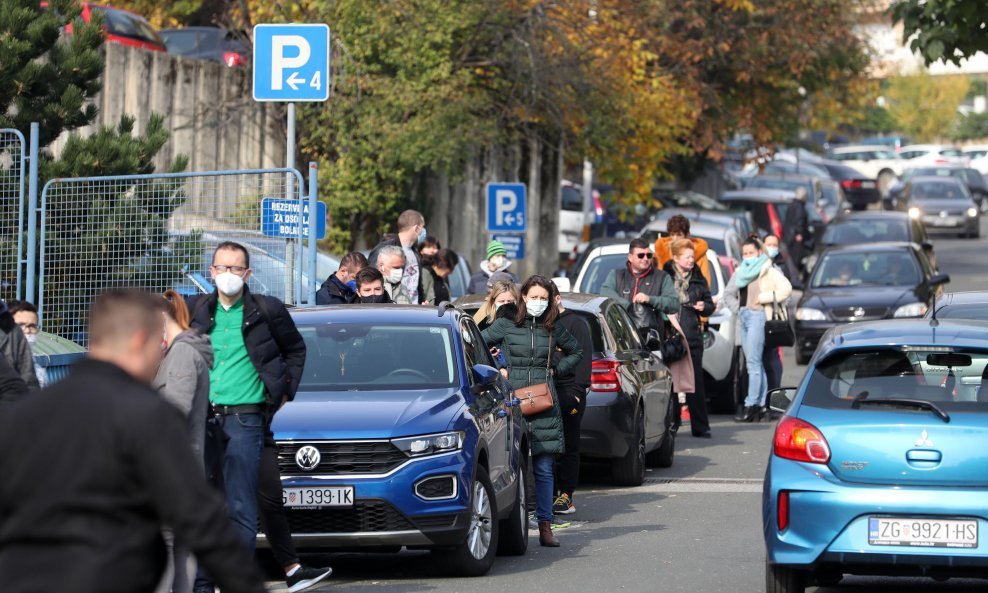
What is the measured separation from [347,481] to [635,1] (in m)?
22.6

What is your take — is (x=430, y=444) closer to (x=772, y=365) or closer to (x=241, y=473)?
(x=241, y=473)

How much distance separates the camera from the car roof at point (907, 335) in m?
8.25

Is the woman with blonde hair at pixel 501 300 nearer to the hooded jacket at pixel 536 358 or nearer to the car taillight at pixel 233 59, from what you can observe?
the hooded jacket at pixel 536 358

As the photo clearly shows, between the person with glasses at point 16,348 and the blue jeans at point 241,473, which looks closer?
the person with glasses at point 16,348

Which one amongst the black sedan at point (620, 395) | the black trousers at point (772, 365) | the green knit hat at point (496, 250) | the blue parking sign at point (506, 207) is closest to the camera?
the black sedan at point (620, 395)

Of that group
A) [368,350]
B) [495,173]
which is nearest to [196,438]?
[368,350]

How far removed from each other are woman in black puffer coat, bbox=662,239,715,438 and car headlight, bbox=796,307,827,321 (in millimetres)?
7931

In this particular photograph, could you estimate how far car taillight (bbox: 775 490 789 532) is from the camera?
8008 mm

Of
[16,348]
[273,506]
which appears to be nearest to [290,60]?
[273,506]

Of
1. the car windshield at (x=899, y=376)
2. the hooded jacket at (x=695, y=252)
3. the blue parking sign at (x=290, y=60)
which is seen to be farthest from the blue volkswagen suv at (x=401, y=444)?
the hooded jacket at (x=695, y=252)

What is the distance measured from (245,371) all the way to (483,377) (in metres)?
1.83

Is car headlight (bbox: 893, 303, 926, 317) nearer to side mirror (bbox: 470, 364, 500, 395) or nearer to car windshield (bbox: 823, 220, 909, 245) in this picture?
car windshield (bbox: 823, 220, 909, 245)

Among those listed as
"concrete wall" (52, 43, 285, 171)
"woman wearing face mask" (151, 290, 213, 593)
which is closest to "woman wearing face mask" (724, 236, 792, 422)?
"concrete wall" (52, 43, 285, 171)

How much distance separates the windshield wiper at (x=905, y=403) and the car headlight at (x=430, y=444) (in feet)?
7.48
